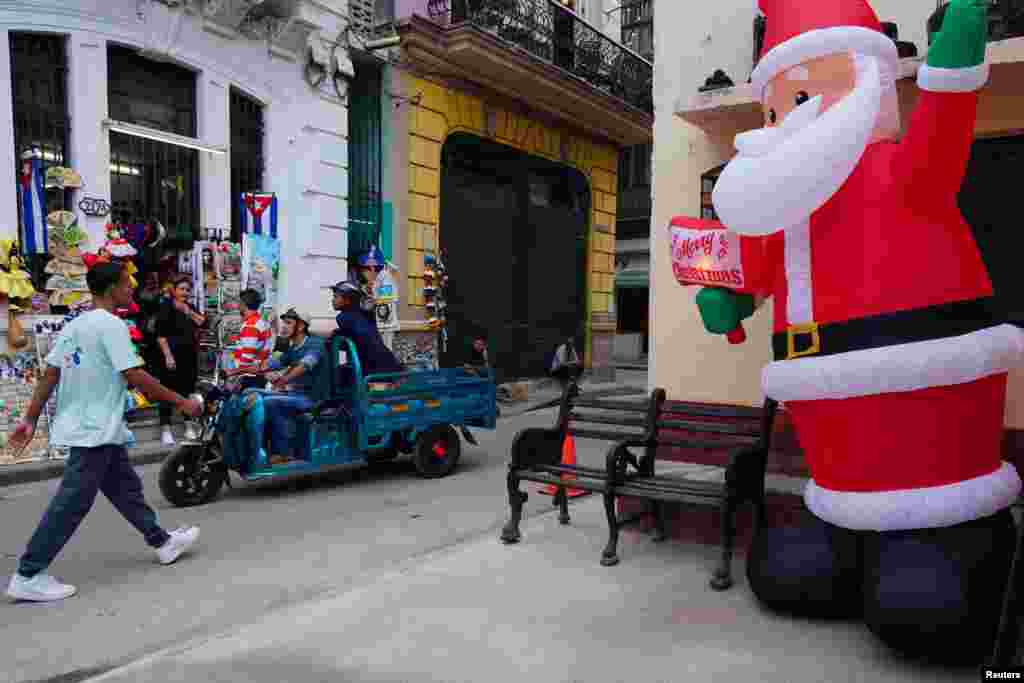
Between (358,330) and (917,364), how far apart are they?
197 inches

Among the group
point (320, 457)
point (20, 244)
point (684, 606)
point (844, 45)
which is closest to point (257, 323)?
point (320, 457)

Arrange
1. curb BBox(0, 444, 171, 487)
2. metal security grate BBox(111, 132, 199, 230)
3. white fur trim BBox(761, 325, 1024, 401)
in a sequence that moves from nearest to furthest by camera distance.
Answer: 1. white fur trim BBox(761, 325, 1024, 401)
2. curb BBox(0, 444, 171, 487)
3. metal security grate BBox(111, 132, 199, 230)

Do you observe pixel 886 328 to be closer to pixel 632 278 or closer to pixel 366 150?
pixel 366 150

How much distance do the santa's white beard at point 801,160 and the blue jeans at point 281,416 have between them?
4.44m

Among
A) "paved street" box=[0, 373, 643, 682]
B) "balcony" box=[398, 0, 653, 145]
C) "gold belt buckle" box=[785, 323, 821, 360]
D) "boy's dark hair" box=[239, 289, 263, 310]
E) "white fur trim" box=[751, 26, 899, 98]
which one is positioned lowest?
"paved street" box=[0, 373, 643, 682]

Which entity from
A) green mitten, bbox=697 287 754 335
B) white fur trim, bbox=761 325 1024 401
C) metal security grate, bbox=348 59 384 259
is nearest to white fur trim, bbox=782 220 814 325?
white fur trim, bbox=761 325 1024 401

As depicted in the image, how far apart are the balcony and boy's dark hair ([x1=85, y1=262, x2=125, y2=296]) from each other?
9043 millimetres

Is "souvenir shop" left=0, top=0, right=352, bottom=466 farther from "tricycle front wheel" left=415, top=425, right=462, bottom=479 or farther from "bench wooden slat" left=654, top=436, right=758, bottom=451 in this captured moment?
"bench wooden slat" left=654, top=436, right=758, bottom=451

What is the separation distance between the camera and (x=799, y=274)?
3219 mm

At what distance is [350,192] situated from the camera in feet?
40.4

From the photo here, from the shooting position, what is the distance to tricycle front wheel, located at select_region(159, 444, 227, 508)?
6.05 m

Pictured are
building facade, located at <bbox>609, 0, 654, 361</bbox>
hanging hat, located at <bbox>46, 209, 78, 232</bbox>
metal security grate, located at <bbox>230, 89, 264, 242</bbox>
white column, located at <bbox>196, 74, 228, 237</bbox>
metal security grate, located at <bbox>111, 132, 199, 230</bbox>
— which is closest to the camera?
hanging hat, located at <bbox>46, 209, 78, 232</bbox>

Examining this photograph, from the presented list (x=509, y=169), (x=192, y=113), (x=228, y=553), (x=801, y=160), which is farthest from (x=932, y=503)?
(x=509, y=169)

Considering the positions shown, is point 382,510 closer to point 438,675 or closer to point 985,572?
point 438,675
